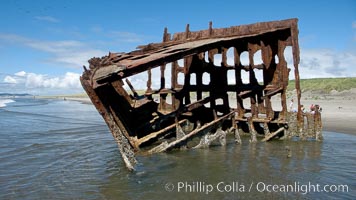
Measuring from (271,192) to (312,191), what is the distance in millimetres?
815

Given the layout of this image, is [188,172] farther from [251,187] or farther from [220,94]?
[220,94]

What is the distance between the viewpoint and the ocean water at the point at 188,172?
247 inches

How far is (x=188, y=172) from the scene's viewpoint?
770cm

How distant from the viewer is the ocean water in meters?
6.28

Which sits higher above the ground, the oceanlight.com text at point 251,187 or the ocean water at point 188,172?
the ocean water at point 188,172

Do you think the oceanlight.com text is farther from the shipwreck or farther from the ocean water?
the shipwreck

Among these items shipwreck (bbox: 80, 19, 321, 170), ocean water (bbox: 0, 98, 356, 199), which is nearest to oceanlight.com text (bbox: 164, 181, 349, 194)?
Answer: ocean water (bbox: 0, 98, 356, 199)

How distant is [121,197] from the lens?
603cm

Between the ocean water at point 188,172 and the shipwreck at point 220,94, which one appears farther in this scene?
the shipwreck at point 220,94

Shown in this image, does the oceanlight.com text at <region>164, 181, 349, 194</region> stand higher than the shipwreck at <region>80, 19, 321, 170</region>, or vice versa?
the shipwreck at <region>80, 19, 321, 170</region>

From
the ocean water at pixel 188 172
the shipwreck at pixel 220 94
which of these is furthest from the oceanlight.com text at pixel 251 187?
the shipwreck at pixel 220 94

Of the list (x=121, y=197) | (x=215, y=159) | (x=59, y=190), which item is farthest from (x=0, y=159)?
(x=215, y=159)

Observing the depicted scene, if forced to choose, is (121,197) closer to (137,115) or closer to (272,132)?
(137,115)

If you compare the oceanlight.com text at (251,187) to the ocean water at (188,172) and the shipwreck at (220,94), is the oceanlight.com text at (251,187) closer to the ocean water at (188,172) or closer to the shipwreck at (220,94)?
the ocean water at (188,172)
